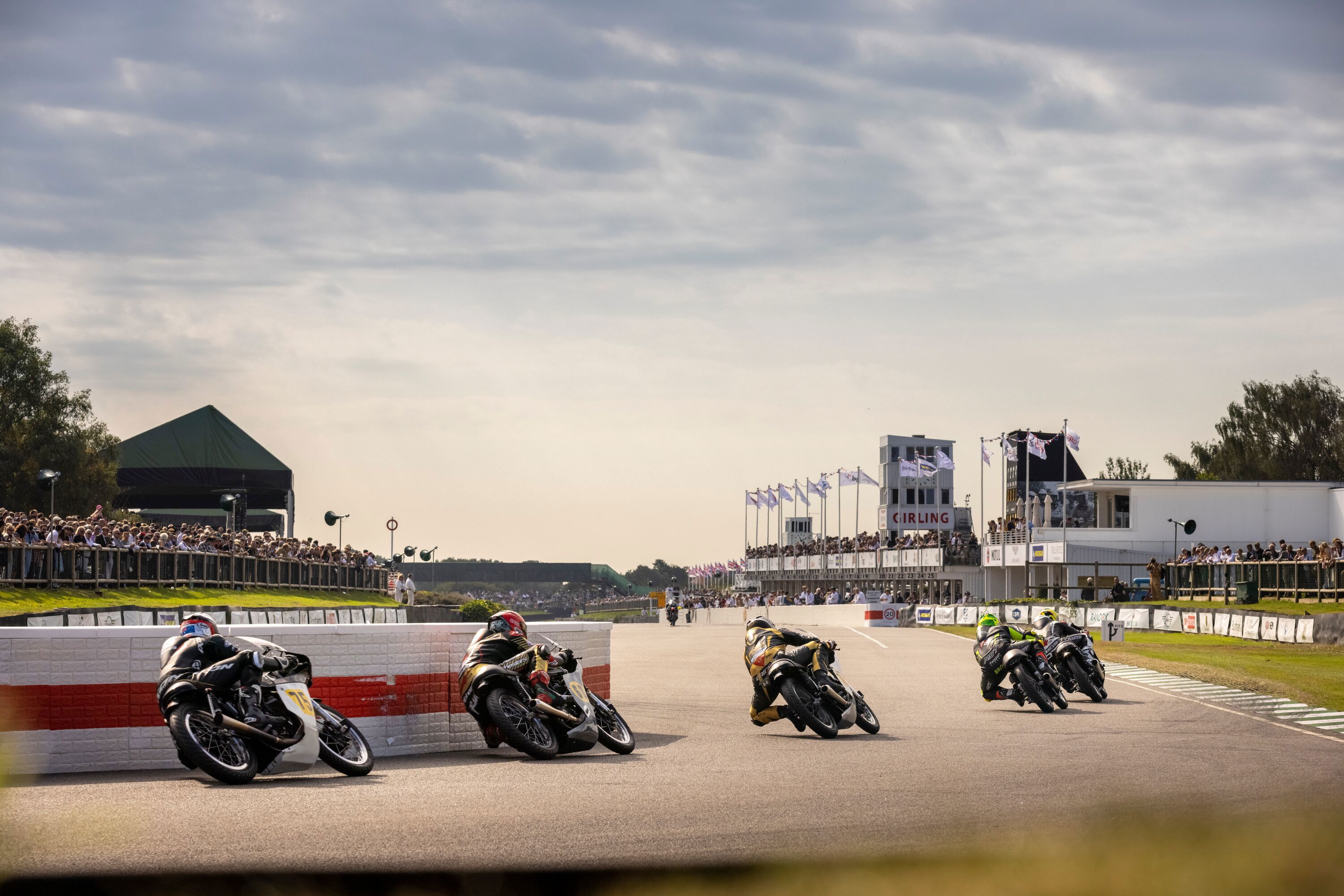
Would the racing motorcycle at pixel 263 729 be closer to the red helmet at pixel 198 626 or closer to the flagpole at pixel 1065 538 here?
the red helmet at pixel 198 626

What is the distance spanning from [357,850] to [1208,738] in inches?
417

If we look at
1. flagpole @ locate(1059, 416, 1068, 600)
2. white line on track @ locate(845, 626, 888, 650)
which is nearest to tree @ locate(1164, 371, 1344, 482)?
flagpole @ locate(1059, 416, 1068, 600)

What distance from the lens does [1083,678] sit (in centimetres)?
2162

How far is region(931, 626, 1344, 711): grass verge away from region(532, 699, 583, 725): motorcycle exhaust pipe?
11358mm

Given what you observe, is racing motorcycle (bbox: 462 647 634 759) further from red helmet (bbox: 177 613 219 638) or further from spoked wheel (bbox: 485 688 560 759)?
red helmet (bbox: 177 613 219 638)

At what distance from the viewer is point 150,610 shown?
2577 centimetres

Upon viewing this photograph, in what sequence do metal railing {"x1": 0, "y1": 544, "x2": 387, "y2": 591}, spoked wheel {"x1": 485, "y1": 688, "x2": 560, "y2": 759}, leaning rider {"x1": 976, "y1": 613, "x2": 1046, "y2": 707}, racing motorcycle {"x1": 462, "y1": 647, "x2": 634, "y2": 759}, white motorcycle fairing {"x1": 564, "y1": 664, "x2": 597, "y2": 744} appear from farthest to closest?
metal railing {"x1": 0, "y1": 544, "x2": 387, "y2": 591}
leaning rider {"x1": 976, "y1": 613, "x2": 1046, "y2": 707}
white motorcycle fairing {"x1": 564, "y1": 664, "x2": 597, "y2": 744}
racing motorcycle {"x1": 462, "y1": 647, "x2": 634, "y2": 759}
spoked wheel {"x1": 485, "y1": 688, "x2": 560, "y2": 759}

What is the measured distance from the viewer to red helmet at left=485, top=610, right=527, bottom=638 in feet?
47.0

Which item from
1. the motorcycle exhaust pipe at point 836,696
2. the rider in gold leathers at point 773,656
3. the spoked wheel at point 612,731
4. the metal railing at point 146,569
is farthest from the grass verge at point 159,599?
the motorcycle exhaust pipe at point 836,696

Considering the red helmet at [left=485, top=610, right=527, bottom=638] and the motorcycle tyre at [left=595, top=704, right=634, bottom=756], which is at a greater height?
the red helmet at [left=485, top=610, right=527, bottom=638]

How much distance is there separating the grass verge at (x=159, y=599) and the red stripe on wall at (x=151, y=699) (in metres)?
11.2

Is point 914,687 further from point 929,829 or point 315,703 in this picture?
point 929,829

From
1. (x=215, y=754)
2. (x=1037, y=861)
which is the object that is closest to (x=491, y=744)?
(x=215, y=754)

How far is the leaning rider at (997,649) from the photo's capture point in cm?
2025
